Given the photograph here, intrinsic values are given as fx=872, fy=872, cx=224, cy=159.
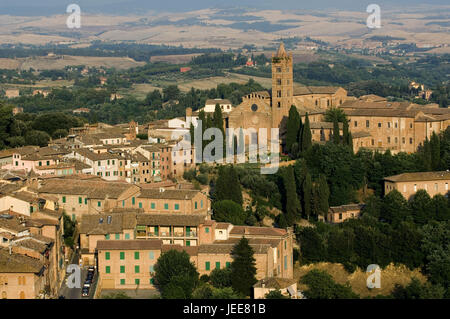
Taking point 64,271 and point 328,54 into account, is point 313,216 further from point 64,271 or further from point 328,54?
point 328,54

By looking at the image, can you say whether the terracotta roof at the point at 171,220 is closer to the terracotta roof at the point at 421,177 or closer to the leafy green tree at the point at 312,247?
the leafy green tree at the point at 312,247

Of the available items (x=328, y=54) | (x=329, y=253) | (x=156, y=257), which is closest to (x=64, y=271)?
(x=156, y=257)

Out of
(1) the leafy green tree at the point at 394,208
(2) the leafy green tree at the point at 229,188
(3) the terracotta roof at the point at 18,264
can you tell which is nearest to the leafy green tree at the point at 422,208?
(1) the leafy green tree at the point at 394,208

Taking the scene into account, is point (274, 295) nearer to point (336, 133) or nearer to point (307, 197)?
point (307, 197)

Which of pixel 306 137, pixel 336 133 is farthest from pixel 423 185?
pixel 306 137

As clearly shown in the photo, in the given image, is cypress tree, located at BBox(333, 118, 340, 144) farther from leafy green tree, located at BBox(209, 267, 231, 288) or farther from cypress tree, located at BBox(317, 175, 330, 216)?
leafy green tree, located at BBox(209, 267, 231, 288)
